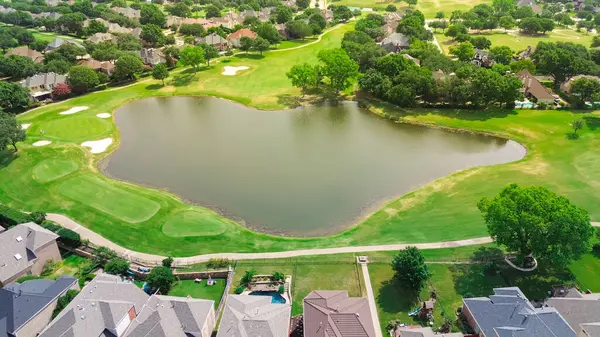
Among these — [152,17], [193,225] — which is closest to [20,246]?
[193,225]

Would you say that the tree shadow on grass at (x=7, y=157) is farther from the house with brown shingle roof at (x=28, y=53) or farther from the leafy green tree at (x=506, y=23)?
the leafy green tree at (x=506, y=23)

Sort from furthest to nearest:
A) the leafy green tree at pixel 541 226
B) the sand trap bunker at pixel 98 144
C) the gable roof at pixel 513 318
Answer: the sand trap bunker at pixel 98 144 < the leafy green tree at pixel 541 226 < the gable roof at pixel 513 318

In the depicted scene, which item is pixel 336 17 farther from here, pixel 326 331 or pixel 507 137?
pixel 326 331

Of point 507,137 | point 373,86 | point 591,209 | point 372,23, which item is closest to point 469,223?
point 591,209

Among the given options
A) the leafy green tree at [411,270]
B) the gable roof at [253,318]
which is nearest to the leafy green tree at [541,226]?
the leafy green tree at [411,270]

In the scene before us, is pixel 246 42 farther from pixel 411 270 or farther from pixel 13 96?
pixel 411 270

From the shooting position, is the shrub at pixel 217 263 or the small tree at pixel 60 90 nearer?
the shrub at pixel 217 263

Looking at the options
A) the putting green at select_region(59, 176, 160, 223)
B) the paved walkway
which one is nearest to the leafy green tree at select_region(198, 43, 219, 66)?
the putting green at select_region(59, 176, 160, 223)
